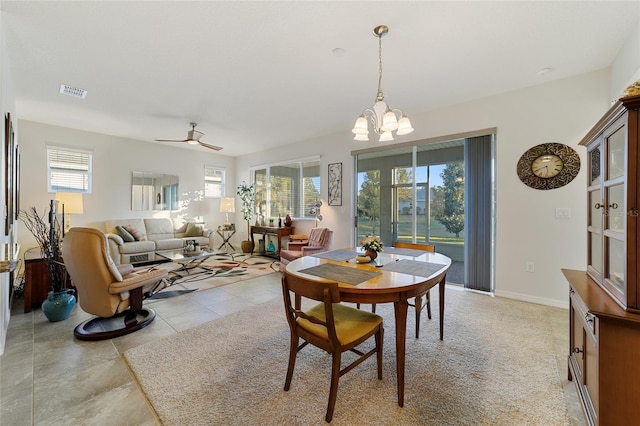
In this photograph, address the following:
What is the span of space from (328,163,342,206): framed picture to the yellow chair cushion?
356cm

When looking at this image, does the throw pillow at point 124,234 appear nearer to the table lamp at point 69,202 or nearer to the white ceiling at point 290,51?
the table lamp at point 69,202

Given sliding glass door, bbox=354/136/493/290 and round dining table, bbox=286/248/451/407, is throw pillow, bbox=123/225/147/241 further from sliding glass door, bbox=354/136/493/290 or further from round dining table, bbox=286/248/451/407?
round dining table, bbox=286/248/451/407

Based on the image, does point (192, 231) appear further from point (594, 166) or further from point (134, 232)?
point (594, 166)

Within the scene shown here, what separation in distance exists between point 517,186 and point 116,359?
463 centimetres

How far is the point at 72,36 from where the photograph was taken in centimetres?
238

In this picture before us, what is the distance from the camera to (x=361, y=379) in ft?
6.23

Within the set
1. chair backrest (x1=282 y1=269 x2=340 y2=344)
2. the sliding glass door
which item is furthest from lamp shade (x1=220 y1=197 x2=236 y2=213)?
chair backrest (x1=282 y1=269 x2=340 y2=344)

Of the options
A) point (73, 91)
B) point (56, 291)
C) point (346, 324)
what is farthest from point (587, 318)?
point (73, 91)

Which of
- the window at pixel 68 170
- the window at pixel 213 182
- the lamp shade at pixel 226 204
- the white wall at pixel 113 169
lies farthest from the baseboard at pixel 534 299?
the window at pixel 68 170

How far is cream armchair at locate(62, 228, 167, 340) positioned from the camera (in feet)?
7.59

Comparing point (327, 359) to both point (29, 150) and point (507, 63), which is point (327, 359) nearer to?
point (507, 63)

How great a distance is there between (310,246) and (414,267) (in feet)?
9.42

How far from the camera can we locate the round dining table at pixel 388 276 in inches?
63.5

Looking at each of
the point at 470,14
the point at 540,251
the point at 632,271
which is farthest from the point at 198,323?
the point at 540,251
